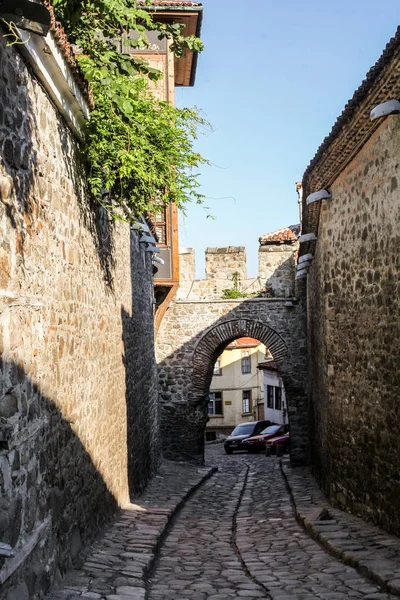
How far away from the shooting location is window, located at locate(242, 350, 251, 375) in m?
36.9

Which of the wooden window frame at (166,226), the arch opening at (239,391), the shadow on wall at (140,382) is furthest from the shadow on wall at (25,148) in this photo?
the arch opening at (239,391)

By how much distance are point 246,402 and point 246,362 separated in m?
2.05

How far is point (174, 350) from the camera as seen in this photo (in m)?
17.1

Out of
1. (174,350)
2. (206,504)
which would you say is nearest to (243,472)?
(174,350)

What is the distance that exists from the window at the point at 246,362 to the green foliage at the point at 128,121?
1200 inches

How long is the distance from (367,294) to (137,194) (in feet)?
9.10

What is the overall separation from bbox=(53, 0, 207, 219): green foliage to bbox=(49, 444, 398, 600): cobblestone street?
3.22 metres

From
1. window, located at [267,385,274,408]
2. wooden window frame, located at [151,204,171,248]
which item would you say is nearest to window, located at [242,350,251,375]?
window, located at [267,385,274,408]

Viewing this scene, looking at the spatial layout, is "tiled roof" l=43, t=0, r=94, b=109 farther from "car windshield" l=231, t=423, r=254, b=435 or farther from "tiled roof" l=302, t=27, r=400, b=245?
"car windshield" l=231, t=423, r=254, b=435

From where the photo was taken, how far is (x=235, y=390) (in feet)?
119

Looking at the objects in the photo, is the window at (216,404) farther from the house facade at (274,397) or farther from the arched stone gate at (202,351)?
the arched stone gate at (202,351)

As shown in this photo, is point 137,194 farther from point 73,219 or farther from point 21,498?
point 21,498

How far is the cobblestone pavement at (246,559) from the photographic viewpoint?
5.62 metres

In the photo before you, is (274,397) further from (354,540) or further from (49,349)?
(49,349)
